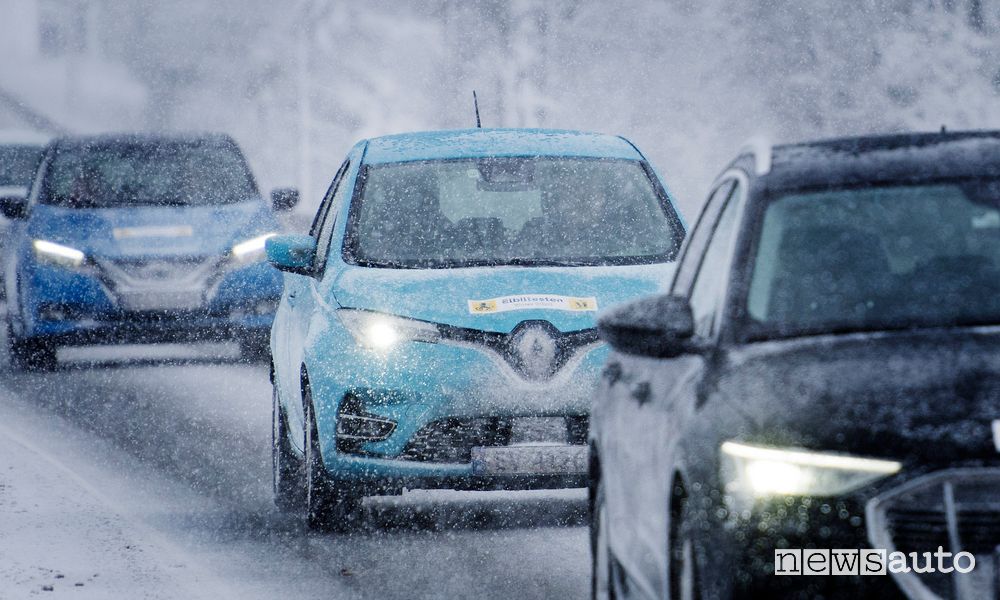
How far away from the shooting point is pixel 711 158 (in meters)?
→ 25.2

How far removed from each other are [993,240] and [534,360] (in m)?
3.51

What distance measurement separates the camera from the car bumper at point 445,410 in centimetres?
920

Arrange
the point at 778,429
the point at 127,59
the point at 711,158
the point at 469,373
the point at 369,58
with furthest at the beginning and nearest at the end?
1. the point at 127,59
2. the point at 369,58
3. the point at 711,158
4. the point at 469,373
5. the point at 778,429

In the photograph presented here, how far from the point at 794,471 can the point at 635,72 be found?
73.5 ft

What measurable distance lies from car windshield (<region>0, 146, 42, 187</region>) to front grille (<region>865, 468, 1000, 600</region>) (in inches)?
887

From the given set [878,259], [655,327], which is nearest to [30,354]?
[878,259]

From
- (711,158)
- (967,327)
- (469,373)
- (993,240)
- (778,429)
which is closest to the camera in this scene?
(778,429)

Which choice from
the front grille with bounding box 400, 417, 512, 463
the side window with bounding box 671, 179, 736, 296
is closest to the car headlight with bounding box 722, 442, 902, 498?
the side window with bounding box 671, 179, 736, 296

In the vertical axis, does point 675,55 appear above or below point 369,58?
below

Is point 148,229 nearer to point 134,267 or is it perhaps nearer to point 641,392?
point 134,267

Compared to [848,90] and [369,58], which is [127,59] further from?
[848,90]

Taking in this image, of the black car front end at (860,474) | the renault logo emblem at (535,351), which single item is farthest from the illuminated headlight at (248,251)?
the black car front end at (860,474)

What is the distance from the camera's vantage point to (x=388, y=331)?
368 inches

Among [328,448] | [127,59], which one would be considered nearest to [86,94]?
[127,59]
